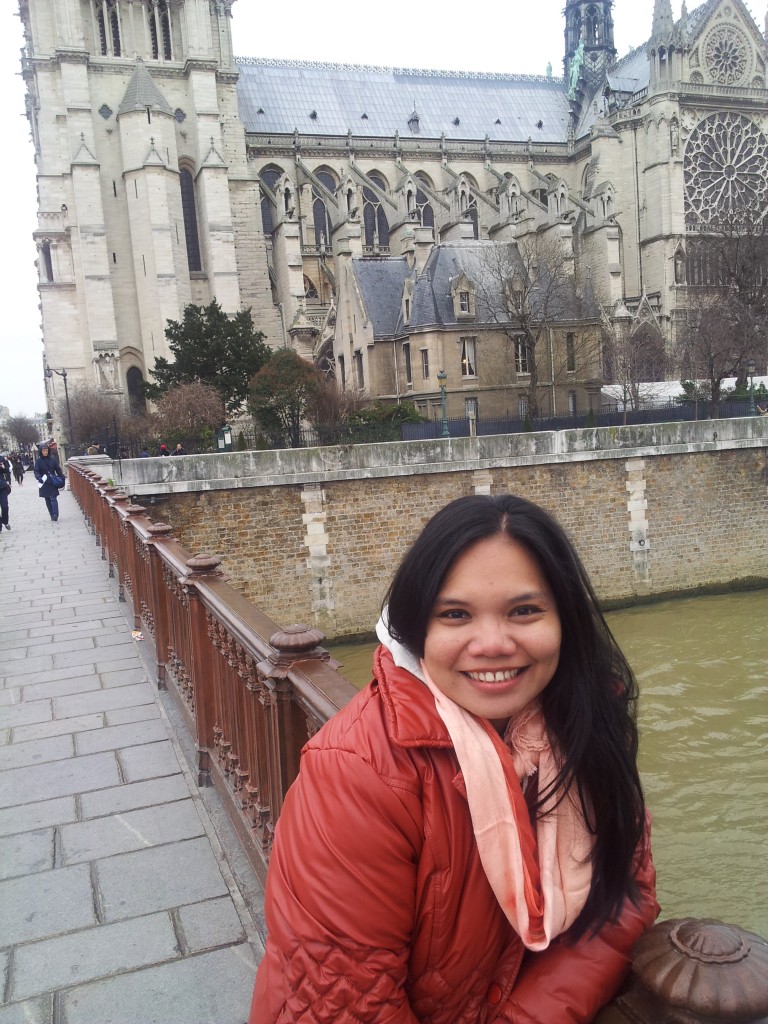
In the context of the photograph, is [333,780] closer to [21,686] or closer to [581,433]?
[21,686]

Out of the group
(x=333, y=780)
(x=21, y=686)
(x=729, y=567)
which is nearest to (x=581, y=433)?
(x=729, y=567)

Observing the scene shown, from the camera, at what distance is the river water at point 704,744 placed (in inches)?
335

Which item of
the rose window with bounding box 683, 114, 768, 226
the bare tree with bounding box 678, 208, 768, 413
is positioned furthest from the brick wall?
the rose window with bounding box 683, 114, 768, 226

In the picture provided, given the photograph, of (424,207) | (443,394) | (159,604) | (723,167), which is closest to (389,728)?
(159,604)

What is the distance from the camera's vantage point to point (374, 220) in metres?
43.6

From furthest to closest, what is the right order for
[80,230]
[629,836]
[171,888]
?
[80,230] → [171,888] → [629,836]

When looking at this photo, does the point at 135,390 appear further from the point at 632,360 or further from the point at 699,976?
the point at 699,976

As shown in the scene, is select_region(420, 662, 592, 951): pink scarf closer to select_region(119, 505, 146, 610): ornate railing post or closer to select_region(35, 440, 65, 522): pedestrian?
select_region(119, 505, 146, 610): ornate railing post

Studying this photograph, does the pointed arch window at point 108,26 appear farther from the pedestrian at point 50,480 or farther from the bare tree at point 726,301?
the bare tree at point 726,301

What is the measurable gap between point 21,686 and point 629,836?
5.27 m

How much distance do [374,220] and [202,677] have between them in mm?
42419

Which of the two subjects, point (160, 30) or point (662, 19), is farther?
point (662, 19)

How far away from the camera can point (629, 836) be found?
1.78m

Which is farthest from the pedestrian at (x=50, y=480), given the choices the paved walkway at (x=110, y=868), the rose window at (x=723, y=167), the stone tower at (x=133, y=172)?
the rose window at (x=723, y=167)
